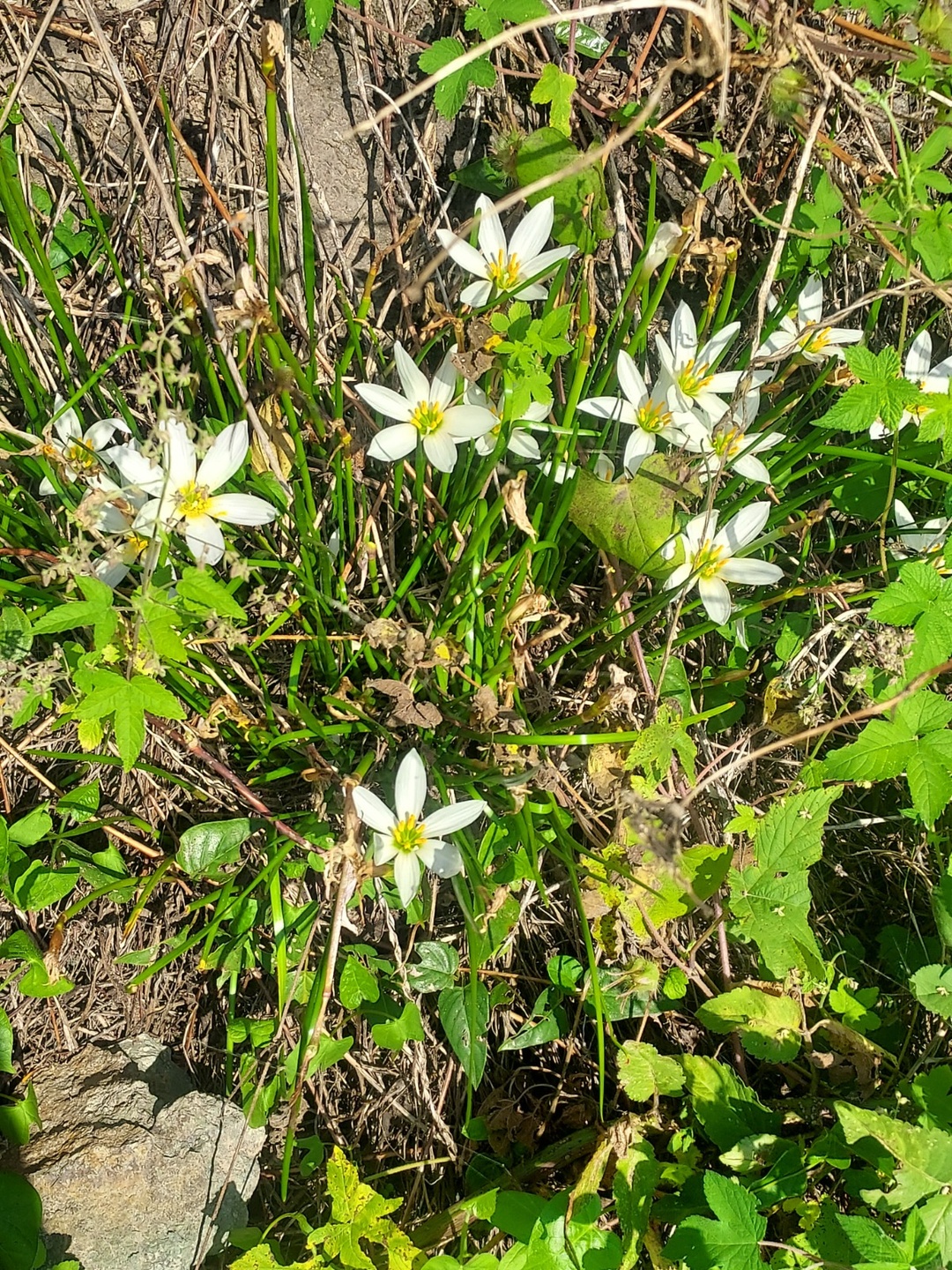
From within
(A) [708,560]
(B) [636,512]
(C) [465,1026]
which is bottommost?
(C) [465,1026]

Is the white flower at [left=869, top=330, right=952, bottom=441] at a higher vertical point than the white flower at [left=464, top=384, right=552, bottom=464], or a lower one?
lower

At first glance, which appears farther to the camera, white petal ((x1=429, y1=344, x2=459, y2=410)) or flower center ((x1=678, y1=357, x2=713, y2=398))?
flower center ((x1=678, y1=357, x2=713, y2=398))

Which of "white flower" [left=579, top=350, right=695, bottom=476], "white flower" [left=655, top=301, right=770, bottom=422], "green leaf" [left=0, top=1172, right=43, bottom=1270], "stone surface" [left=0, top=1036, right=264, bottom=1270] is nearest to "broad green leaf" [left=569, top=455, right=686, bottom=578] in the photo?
"white flower" [left=579, top=350, right=695, bottom=476]

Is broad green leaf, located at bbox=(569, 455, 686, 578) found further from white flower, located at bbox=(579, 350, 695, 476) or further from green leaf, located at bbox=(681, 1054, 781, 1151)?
green leaf, located at bbox=(681, 1054, 781, 1151)

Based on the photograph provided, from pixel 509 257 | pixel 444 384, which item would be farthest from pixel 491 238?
pixel 444 384

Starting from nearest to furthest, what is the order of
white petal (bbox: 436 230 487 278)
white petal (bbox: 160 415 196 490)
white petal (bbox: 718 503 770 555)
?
white petal (bbox: 160 415 196 490)
white petal (bbox: 436 230 487 278)
white petal (bbox: 718 503 770 555)

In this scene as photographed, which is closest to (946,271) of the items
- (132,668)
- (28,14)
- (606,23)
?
(606,23)

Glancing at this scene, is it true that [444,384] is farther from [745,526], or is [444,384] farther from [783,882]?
[783,882]
